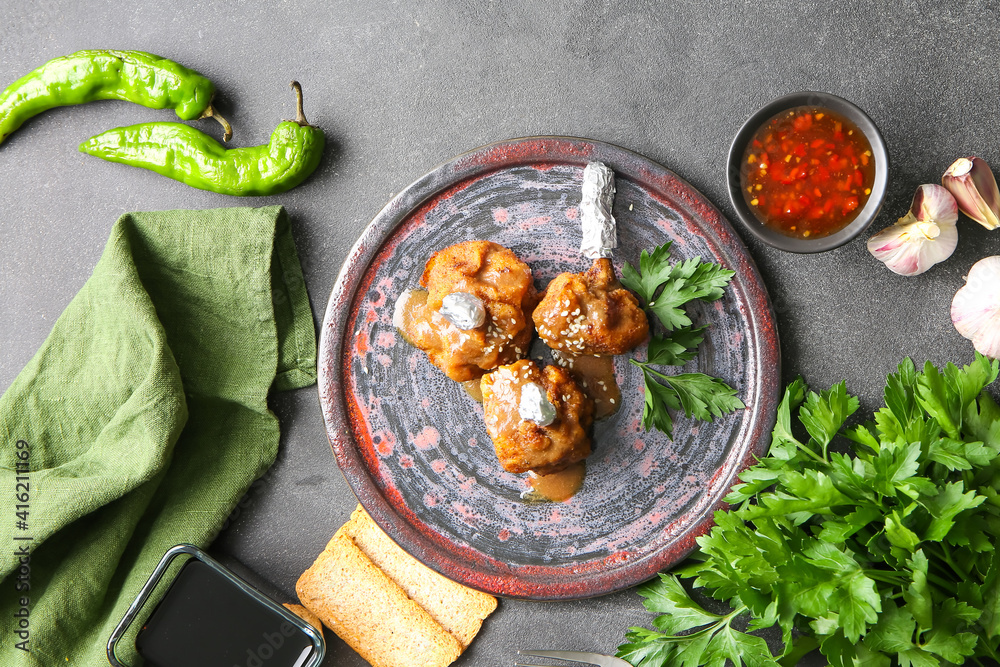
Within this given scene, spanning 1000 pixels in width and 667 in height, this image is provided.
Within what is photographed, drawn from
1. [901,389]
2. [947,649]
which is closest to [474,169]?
[901,389]

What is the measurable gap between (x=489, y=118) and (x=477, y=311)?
1.06 metres

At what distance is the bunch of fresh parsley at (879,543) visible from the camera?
242 centimetres

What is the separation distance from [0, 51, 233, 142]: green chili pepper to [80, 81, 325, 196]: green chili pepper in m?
0.12

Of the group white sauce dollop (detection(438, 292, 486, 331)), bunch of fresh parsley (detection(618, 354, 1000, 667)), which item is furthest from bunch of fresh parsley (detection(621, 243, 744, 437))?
white sauce dollop (detection(438, 292, 486, 331))

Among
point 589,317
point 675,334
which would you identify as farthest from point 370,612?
point 675,334

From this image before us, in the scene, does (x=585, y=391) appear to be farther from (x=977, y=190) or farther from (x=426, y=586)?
(x=977, y=190)

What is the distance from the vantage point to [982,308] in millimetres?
2980

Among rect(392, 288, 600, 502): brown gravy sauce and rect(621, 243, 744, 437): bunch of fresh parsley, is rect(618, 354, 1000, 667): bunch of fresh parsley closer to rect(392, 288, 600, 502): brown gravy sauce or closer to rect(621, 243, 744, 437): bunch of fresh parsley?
rect(621, 243, 744, 437): bunch of fresh parsley

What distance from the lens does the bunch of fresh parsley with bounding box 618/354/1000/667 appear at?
2424 mm

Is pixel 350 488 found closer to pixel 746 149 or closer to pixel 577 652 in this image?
pixel 577 652

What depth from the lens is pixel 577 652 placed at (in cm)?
322

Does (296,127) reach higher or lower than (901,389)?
higher

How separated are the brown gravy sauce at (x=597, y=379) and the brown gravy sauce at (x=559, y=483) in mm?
288

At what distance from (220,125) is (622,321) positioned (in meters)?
2.31
